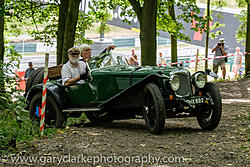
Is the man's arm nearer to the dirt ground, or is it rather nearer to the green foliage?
the dirt ground

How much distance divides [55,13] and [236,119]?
13631 mm

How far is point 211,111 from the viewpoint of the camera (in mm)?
7773

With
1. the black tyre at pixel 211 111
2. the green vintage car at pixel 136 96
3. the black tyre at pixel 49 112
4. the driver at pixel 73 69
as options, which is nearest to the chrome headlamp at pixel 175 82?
the green vintage car at pixel 136 96

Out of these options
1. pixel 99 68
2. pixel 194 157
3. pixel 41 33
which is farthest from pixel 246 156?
pixel 41 33

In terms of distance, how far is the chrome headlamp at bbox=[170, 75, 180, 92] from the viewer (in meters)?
7.46

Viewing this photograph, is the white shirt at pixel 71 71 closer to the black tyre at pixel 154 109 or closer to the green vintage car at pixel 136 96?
the green vintage car at pixel 136 96

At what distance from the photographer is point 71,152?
5.79 m


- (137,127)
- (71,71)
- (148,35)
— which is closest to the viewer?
(137,127)

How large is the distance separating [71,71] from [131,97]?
1535 millimetres

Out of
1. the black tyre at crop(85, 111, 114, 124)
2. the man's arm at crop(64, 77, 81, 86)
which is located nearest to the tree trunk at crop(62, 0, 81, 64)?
the black tyre at crop(85, 111, 114, 124)

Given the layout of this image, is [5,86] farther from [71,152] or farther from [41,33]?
[41,33]

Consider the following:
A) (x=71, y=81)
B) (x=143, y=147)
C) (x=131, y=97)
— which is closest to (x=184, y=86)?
(x=131, y=97)

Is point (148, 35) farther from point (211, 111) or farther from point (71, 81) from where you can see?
point (211, 111)

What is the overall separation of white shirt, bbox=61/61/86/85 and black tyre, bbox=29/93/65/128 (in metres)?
0.50
